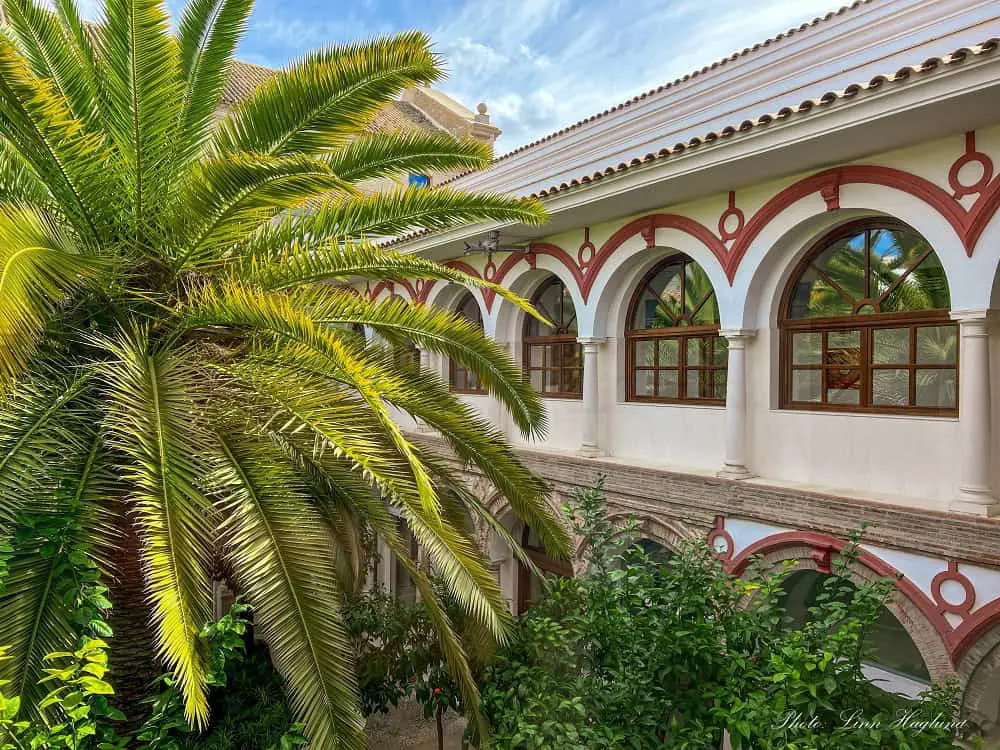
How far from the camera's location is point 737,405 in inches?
254

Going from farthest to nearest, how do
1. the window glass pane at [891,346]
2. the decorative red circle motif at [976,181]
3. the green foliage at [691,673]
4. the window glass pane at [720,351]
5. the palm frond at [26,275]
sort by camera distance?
the window glass pane at [720,351]
the window glass pane at [891,346]
the decorative red circle motif at [976,181]
the green foliage at [691,673]
the palm frond at [26,275]

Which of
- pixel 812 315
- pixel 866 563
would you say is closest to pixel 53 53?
pixel 812 315

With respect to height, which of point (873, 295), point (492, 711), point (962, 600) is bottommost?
point (492, 711)

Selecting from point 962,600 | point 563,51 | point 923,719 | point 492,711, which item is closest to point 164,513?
point 492,711

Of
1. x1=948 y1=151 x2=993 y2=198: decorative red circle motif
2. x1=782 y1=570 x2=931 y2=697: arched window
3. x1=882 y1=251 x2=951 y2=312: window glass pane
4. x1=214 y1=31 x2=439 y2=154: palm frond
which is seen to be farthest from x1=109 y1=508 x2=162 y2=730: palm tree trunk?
x1=948 y1=151 x2=993 y2=198: decorative red circle motif

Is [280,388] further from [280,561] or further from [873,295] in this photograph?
[873,295]

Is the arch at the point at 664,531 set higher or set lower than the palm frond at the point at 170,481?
lower

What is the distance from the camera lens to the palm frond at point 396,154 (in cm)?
454

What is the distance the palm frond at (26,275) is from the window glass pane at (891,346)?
5.68 m

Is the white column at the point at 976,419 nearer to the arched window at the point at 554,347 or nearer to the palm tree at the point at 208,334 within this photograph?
the palm tree at the point at 208,334

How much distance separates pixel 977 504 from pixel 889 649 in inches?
94.3

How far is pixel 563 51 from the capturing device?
11867mm

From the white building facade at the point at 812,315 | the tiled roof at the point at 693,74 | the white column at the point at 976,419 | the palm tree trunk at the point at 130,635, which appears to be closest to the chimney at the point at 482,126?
the tiled roof at the point at 693,74

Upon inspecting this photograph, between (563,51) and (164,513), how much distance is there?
36.7 feet
